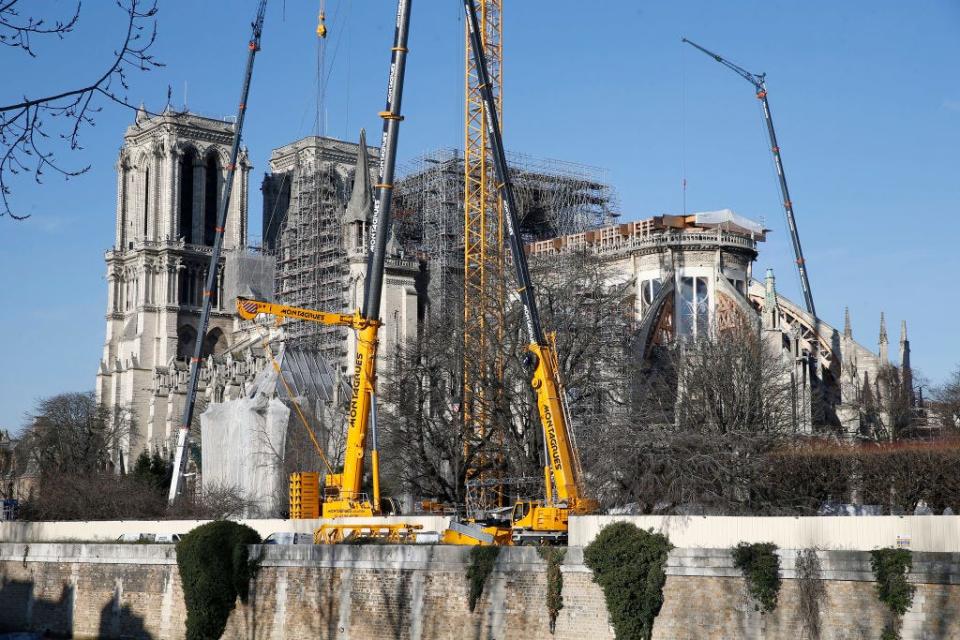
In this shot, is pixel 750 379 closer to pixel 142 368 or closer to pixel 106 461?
pixel 106 461

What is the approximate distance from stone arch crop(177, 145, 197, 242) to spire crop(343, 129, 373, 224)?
1255 inches

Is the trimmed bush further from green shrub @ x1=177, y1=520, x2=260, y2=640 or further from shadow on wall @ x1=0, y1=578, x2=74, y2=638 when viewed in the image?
shadow on wall @ x1=0, y1=578, x2=74, y2=638

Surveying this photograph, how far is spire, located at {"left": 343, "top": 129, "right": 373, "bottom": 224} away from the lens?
77.6 meters

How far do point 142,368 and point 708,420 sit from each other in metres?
62.9

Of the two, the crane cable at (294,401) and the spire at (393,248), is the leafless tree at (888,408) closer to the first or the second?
the crane cable at (294,401)

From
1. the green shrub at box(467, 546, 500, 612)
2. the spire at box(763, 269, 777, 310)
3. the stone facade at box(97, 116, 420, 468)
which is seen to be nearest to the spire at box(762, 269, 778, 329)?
the spire at box(763, 269, 777, 310)

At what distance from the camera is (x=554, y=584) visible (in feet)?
97.9

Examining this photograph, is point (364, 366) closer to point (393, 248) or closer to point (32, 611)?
point (32, 611)

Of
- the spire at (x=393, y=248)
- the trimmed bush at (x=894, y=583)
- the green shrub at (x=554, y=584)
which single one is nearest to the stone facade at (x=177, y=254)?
the spire at (x=393, y=248)

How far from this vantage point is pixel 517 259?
38.7 meters

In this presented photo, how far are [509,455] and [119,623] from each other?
14330mm

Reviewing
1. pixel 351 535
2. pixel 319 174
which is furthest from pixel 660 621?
pixel 319 174

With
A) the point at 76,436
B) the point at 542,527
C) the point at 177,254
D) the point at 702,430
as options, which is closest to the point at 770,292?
the point at 702,430

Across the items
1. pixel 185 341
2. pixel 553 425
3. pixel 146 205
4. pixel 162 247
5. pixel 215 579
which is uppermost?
pixel 146 205
